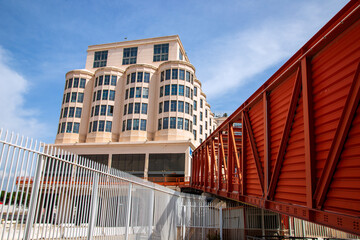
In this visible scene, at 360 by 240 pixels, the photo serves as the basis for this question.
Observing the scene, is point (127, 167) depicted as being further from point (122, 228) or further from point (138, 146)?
point (122, 228)

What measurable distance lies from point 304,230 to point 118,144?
34.7 m

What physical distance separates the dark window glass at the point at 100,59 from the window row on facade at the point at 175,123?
21.6 m

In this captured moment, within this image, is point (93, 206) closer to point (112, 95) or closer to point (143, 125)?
point (143, 125)

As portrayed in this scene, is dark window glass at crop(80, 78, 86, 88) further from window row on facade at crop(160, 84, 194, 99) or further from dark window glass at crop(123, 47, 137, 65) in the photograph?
window row on facade at crop(160, 84, 194, 99)

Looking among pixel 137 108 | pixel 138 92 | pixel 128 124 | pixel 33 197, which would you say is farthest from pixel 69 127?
pixel 33 197

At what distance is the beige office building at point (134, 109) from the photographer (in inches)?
1714

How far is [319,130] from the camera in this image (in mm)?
5273

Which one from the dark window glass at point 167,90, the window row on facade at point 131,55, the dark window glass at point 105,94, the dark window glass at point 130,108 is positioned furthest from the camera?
the window row on facade at point 131,55

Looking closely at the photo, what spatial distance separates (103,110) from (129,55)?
1407 centimetres

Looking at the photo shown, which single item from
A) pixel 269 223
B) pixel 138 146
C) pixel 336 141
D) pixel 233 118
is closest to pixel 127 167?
pixel 138 146

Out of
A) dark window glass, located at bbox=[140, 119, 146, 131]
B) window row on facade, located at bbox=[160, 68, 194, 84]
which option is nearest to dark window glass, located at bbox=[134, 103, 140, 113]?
dark window glass, located at bbox=[140, 119, 146, 131]

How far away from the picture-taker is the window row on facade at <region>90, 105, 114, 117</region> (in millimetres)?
49938

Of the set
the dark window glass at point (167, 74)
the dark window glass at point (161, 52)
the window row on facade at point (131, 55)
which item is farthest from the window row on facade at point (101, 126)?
the dark window glass at point (161, 52)

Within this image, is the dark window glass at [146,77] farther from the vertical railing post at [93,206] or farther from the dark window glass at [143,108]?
the vertical railing post at [93,206]
